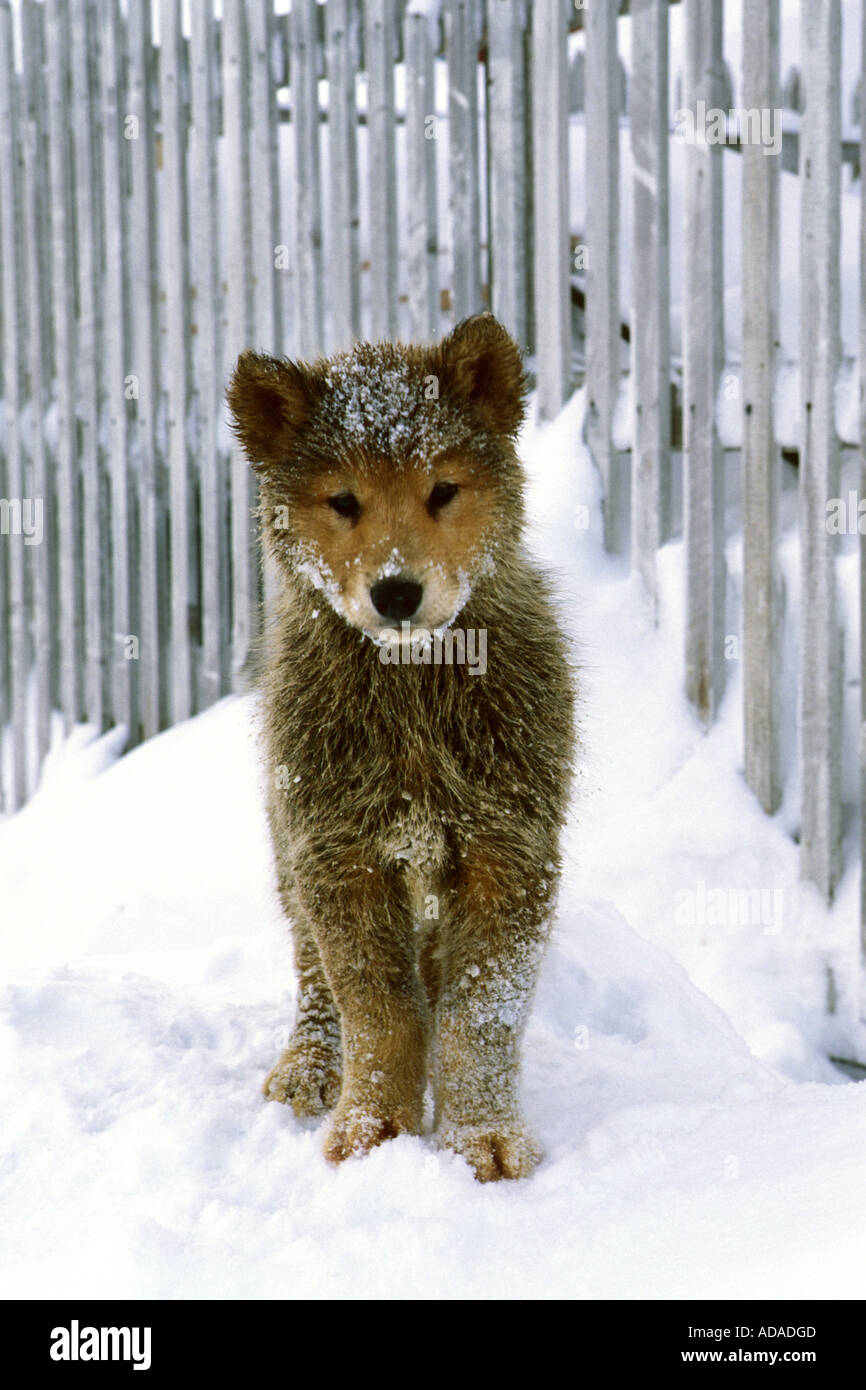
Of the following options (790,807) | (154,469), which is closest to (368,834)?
(790,807)

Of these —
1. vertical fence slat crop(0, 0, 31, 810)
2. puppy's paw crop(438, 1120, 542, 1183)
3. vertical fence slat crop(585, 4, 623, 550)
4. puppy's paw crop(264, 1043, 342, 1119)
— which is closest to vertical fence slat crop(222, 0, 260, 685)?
vertical fence slat crop(0, 0, 31, 810)

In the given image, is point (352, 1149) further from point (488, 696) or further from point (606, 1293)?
point (488, 696)

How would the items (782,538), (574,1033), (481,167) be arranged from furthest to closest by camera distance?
1. (481,167)
2. (782,538)
3. (574,1033)

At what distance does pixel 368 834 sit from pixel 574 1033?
1.08 m

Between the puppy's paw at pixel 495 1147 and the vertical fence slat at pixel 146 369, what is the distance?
13.4 feet

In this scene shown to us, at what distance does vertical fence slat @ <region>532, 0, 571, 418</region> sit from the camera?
4.54m

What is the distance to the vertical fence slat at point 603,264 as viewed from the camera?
4434 millimetres

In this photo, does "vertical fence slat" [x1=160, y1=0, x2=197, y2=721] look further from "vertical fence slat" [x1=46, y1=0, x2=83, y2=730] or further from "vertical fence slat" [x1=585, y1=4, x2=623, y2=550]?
"vertical fence slat" [x1=585, y1=4, x2=623, y2=550]

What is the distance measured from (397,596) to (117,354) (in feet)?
14.7

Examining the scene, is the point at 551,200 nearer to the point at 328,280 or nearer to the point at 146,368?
the point at 328,280

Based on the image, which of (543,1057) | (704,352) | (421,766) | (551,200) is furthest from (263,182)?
(543,1057)

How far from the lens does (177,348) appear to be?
19.3 feet

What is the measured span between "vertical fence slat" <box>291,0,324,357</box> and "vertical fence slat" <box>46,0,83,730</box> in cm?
155

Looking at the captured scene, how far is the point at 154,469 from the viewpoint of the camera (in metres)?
6.08
